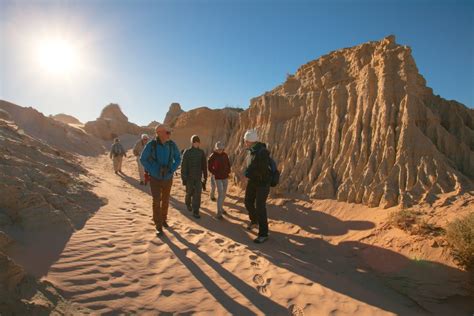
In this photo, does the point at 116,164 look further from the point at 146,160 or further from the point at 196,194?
the point at 146,160

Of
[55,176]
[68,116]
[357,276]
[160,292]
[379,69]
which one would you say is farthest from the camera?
[68,116]

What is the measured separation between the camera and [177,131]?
18.7m

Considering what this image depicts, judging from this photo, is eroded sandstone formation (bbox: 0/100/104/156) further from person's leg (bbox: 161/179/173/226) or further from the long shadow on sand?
the long shadow on sand

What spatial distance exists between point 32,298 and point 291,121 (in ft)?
30.6

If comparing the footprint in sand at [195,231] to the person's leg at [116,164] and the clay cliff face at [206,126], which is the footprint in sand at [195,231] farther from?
the clay cliff face at [206,126]

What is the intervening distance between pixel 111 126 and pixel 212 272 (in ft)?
98.7

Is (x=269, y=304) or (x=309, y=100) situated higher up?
(x=309, y=100)

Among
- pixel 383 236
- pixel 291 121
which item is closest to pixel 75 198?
pixel 383 236

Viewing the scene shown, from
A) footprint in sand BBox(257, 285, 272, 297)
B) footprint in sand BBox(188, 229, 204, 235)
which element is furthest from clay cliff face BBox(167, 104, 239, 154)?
footprint in sand BBox(257, 285, 272, 297)

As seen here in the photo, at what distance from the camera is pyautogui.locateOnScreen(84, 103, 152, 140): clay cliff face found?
29.0 m

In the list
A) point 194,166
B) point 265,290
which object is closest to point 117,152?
point 194,166

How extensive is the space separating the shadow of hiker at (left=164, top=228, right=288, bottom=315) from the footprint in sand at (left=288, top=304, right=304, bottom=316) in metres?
0.07

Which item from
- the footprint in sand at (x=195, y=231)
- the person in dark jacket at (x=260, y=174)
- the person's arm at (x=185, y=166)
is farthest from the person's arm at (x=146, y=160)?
the person in dark jacket at (x=260, y=174)

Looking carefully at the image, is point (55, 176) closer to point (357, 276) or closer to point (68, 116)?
point (357, 276)
